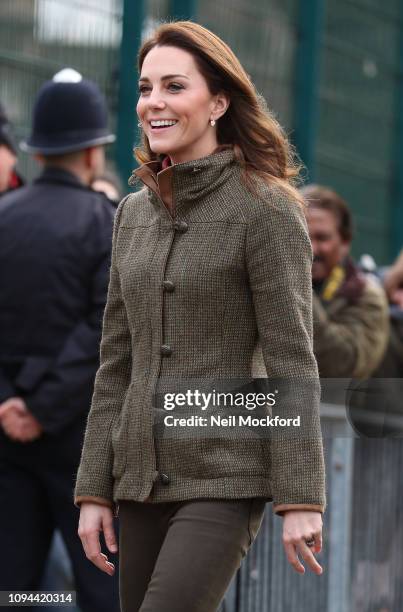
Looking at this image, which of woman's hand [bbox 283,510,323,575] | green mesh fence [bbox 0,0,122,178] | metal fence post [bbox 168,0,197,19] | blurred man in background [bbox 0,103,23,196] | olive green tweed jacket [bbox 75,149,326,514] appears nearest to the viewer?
woman's hand [bbox 283,510,323,575]

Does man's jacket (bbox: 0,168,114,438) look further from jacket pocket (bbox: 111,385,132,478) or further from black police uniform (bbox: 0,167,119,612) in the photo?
jacket pocket (bbox: 111,385,132,478)

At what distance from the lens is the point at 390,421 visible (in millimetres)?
6289

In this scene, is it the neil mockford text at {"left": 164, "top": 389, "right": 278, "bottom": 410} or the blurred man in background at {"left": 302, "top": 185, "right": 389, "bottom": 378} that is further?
the blurred man in background at {"left": 302, "top": 185, "right": 389, "bottom": 378}

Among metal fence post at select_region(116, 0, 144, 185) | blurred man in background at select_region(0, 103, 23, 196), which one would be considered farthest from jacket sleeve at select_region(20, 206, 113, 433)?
metal fence post at select_region(116, 0, 144, 185)

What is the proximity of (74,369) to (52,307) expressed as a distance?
0.71 ft

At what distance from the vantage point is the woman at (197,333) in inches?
141

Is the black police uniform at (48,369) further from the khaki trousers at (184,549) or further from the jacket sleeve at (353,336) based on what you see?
the khaki trousers at (184,549)

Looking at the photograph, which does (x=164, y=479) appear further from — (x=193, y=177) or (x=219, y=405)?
(x=193, y=177)

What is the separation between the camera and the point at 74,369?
524 cm

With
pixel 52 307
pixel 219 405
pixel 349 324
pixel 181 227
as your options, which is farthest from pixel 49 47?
pixel 219 405

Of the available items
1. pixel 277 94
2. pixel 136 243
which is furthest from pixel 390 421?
pixel 277 94

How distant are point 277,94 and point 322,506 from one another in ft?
27.8

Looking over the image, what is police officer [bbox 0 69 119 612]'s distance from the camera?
521cm

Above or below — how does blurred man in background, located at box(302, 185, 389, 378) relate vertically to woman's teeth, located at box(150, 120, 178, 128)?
below
